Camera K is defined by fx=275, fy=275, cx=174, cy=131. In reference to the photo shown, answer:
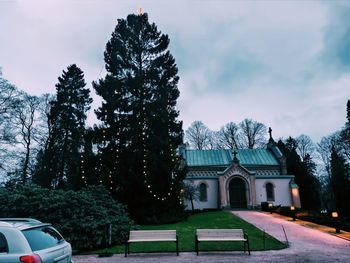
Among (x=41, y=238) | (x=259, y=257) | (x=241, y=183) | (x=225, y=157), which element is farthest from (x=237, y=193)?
(x=41, y=238)

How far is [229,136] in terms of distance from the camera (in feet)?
182

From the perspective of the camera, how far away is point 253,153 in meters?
41.7

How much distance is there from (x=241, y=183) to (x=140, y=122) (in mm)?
20124

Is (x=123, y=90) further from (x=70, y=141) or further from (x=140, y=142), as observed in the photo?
(x=70, y=141)

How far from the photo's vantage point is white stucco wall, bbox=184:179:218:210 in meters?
36.1

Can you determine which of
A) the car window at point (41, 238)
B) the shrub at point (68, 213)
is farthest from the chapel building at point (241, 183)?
the car window at point (41, 238)

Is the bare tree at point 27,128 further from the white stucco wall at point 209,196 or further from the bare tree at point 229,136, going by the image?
the bare tree at point 229,136

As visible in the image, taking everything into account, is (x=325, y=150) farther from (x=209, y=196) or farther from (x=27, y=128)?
(x=27, y=128)

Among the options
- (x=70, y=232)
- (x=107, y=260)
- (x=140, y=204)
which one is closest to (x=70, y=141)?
(x=140, y=204)

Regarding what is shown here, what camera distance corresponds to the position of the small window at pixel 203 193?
3644 cm

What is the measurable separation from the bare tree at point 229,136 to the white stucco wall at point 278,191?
1829cm

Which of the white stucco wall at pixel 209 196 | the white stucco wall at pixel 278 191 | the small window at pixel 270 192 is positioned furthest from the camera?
the small window at pixel 270 192

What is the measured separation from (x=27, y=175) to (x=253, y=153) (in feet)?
99.2

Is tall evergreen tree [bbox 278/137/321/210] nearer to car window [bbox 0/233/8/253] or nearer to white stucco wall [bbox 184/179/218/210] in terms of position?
white stucco wall [bbox 184/179/218/210]
